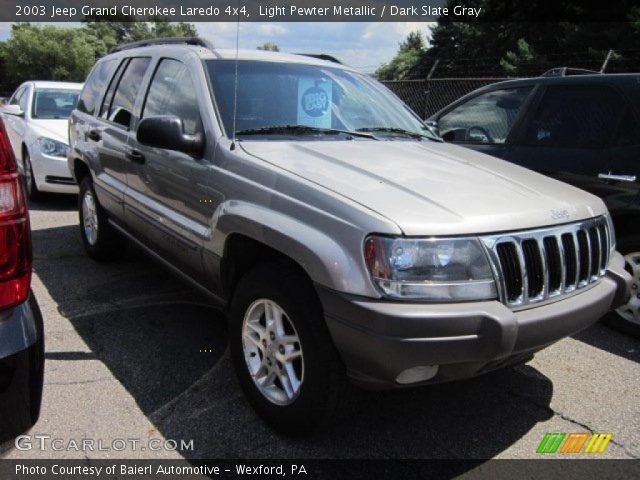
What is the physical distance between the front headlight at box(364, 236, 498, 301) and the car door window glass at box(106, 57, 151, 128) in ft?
8.94

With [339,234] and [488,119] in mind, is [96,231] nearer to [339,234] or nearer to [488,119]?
[339,234]

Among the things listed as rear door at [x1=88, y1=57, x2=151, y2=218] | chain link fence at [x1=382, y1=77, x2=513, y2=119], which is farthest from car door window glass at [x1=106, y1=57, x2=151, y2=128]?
chain link fence at [x1=382, y1=77, x2=513, y2=119]

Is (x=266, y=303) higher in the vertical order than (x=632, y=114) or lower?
lower

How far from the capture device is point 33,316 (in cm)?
193

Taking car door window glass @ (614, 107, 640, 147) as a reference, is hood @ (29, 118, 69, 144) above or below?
below

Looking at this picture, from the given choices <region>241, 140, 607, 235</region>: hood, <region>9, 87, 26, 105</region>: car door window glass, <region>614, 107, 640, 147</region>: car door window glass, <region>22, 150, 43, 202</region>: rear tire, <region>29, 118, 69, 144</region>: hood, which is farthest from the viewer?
<region>9, 87, 26, 105</region>: car door window glass

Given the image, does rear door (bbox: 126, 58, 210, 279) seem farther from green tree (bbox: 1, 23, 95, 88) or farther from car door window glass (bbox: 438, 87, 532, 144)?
green tree (bbox: 1, 23, 95, 88)

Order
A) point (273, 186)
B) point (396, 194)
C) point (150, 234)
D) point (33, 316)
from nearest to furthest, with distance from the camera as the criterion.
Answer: point (33, 316) < point (396, 194) < point (273, 186) < point (150, 234)

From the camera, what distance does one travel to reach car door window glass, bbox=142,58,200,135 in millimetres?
3324

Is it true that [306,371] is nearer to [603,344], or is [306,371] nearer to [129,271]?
[603,344]

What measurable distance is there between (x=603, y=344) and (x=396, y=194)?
242 cm

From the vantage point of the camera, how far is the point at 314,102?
349 centimetres

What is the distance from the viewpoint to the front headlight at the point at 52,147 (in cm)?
726

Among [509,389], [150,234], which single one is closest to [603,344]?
[509,389]
